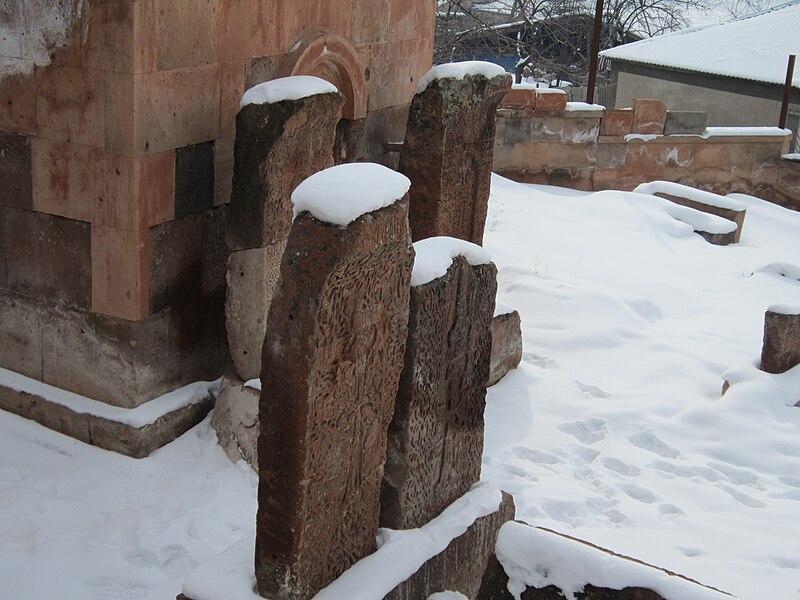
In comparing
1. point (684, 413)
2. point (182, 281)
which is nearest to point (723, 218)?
point (684, 413)

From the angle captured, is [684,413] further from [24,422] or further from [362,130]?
[24,422]

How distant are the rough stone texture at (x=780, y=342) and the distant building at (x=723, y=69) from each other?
520 inches

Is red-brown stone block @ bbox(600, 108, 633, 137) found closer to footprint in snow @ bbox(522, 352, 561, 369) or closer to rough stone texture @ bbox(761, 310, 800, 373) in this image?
rough stone texture @ bbox(761, 310, 800, 373)

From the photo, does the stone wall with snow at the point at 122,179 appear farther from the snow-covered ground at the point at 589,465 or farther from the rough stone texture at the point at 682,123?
the rough stone texture at the point at 682,123

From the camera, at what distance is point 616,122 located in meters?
12.4

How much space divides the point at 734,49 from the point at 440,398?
62.8 ft

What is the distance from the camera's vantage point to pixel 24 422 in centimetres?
480

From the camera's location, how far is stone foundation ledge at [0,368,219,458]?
4.61m

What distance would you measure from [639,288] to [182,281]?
4.15 meters

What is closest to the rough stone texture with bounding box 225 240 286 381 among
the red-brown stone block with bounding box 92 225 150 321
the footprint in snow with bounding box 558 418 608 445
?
the red-brown stone block with bounding box 92 225 150 321

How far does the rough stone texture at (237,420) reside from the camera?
4629 millimetres

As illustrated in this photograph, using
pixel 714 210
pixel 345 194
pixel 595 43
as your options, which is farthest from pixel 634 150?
pixel 345 194

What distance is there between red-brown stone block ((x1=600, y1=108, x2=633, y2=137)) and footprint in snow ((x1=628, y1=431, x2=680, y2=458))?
7510mm

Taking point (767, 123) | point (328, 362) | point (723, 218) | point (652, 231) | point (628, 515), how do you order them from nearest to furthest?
1. point (328, 362)
2. point (628, 515)
3. point (652, 231)
4. point (723, 218)
5. point (767, 123)
